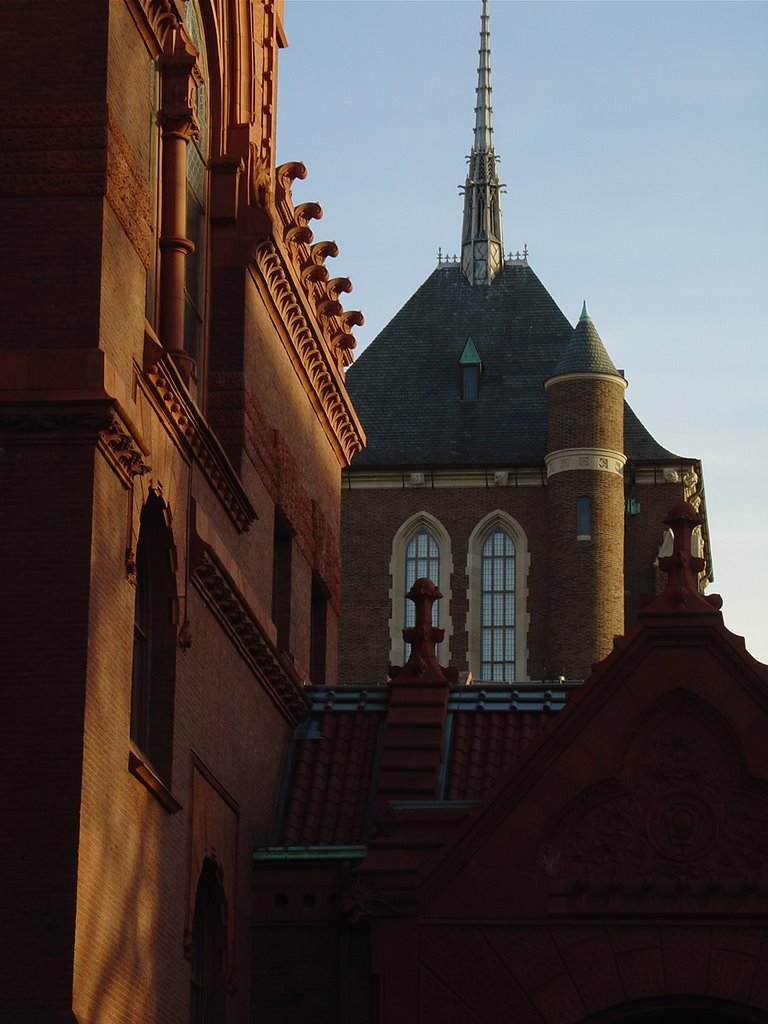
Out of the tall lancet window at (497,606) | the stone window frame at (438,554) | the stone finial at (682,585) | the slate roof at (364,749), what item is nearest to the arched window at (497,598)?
the tall lancet window at (497,606)

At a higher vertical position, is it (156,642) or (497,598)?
(497,598)

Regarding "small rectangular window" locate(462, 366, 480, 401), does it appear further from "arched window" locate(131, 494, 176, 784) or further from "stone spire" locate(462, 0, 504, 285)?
"arched window" locate(131, 494, 176, 784)

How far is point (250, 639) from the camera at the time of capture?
22.9 m

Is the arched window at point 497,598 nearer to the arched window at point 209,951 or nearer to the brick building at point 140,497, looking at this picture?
the brick building at point 140,497

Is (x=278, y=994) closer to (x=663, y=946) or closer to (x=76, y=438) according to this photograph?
(x=663, y=946)

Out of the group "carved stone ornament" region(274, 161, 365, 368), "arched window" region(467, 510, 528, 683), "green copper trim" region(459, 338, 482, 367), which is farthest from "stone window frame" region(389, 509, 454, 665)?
"carved stone ornament" region(274, 161, 365, 368)

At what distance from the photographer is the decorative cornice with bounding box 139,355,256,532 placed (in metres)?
19.3

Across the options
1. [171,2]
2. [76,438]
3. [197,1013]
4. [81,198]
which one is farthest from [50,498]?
[197,1013]

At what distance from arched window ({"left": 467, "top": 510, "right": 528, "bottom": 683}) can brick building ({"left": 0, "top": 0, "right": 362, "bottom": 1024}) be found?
53.4m

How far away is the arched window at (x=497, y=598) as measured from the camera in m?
79.0

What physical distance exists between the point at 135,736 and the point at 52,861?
10.1 ft

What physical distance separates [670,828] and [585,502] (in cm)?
5636

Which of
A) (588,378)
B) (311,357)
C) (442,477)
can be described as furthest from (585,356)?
(311,357)

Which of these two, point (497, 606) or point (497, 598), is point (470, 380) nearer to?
point (497, 598)
